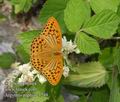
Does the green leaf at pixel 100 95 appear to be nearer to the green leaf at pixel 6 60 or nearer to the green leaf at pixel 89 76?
the green leaf at pixel 89 76

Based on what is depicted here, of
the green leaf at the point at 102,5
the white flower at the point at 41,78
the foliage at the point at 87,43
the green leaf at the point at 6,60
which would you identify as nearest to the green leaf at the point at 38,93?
the foliage at the point at 87,43

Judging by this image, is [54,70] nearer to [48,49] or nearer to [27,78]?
[48,49]

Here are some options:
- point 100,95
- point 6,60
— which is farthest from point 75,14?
point 6,60

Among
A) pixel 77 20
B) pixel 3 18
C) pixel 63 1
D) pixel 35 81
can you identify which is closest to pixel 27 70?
pixel 35 81

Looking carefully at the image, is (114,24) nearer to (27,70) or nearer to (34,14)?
(27,70)

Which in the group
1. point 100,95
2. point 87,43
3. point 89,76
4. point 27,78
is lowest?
point 100,95

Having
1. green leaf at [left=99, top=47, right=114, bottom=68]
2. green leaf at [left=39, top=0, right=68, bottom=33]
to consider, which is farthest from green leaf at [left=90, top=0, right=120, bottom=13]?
green leaf at [left=99, top=47, right=114, bottom=68]

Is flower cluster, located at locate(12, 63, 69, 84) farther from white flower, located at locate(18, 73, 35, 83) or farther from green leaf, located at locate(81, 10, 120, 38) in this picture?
green leaf, located at locate(81, 10, 120, 38)
